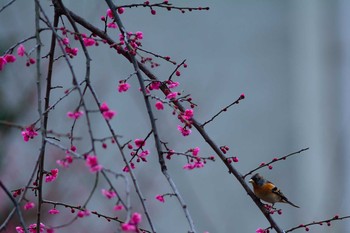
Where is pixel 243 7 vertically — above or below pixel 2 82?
above

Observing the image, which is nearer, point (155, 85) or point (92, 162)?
point (92, 162)

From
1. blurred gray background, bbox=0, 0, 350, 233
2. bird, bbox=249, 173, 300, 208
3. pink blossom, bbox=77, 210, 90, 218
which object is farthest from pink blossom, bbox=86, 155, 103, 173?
blurred gray background, bbox=0, 0, 350, 233

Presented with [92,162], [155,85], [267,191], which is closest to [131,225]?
[92,162]

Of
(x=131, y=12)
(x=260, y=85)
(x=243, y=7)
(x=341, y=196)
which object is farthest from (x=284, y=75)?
(x=131, y=12)

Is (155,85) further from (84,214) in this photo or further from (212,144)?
(84,214)

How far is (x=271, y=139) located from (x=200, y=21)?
1.25 m

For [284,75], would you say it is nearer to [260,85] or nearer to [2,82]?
[260,85]

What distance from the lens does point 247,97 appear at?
220 inches

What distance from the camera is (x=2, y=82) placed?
4.10 m

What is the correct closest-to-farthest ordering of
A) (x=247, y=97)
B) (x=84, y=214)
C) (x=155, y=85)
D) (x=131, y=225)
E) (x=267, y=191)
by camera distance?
(x=131, y=225)
(x=84, y=214)
(x=155, y=85)
(x=267, y=191)
(x=247, y=97)

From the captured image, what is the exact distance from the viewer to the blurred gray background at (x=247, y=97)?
480 cm

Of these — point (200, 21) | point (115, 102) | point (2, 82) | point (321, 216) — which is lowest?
point (321, 216)

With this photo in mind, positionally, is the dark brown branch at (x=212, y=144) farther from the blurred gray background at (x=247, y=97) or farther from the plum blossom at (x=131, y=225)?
the blurred gray background at (x=247, y=97)

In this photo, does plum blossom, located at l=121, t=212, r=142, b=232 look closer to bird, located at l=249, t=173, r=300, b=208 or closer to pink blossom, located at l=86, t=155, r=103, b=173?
pink blossom, located at l=86, t=155, r=103, b=173
